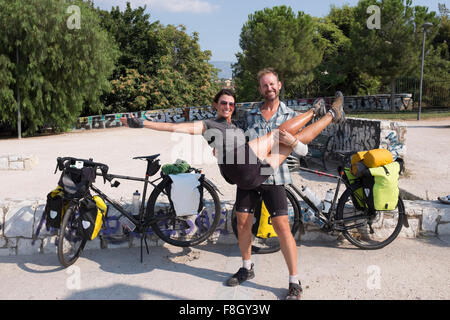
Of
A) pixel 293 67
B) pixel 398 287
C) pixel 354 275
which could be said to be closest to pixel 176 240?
pixel 354 275

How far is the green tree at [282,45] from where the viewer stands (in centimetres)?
3105

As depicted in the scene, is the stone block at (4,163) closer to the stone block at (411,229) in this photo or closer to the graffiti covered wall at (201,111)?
the stone block at (411,229)

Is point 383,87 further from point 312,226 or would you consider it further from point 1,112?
point 312,226

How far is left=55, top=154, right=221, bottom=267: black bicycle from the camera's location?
353cm

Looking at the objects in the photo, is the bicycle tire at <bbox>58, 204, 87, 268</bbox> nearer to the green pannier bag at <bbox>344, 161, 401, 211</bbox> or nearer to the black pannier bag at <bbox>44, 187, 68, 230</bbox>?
the black pannier bag at <bbox>44, 187, 68, 230</bbox>

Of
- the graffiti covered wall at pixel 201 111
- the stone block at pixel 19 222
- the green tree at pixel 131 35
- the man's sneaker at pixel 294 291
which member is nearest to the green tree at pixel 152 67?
the green tree at pixel 131 35

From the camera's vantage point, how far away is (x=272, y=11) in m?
35.7

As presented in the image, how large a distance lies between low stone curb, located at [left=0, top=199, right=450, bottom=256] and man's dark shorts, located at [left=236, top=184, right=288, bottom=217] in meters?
0.99

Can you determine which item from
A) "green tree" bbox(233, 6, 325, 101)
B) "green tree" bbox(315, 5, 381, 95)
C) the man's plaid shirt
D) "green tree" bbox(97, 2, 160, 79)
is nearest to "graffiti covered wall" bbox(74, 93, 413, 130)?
"green tree" bbox(315, 5, 381, 95)

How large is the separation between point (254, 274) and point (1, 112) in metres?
19.9

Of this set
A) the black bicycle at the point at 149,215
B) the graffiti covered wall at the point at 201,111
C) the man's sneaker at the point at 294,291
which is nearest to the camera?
the man's sneaker at the point at 294,291

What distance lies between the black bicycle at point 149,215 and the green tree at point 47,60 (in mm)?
17303

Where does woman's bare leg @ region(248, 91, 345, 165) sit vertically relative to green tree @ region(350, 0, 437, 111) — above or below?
below

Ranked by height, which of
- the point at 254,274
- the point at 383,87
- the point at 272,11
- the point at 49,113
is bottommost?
the point at 254,274
